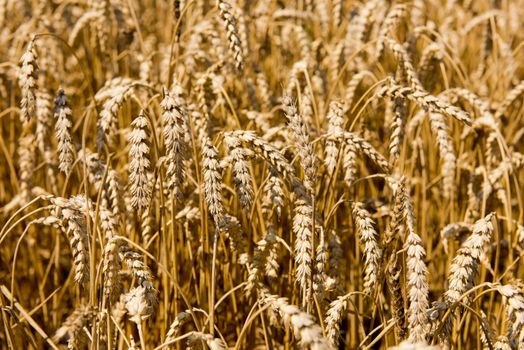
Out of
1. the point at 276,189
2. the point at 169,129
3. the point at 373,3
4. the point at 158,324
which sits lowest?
the point at 158,324

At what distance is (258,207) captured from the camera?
1.97m

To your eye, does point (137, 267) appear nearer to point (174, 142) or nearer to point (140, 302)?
point (140, 302)

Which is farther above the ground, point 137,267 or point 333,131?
point 333,131

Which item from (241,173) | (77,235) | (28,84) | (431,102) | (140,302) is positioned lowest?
(140,302)

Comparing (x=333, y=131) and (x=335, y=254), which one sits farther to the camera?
(x=335, y=254)

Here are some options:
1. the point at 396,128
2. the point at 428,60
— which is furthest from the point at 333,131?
the point at 428,60

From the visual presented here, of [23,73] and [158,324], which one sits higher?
[23,73]

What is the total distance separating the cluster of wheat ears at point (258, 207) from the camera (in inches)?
57.9

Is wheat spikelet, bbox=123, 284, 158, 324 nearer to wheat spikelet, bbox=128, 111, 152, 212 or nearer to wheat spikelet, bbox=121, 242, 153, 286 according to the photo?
wheat spikelet, bbox=121, 242, 153, 286

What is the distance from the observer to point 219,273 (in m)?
2.18

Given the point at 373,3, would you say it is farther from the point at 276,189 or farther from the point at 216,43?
the point at 276,189

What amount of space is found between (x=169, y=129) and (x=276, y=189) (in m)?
0.33

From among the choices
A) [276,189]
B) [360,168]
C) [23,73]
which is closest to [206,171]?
[276,189]

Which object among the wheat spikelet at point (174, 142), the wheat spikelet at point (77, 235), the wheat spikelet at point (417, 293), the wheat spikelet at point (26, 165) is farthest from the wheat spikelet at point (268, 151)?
the wheat spikelet at point (26, 165)
